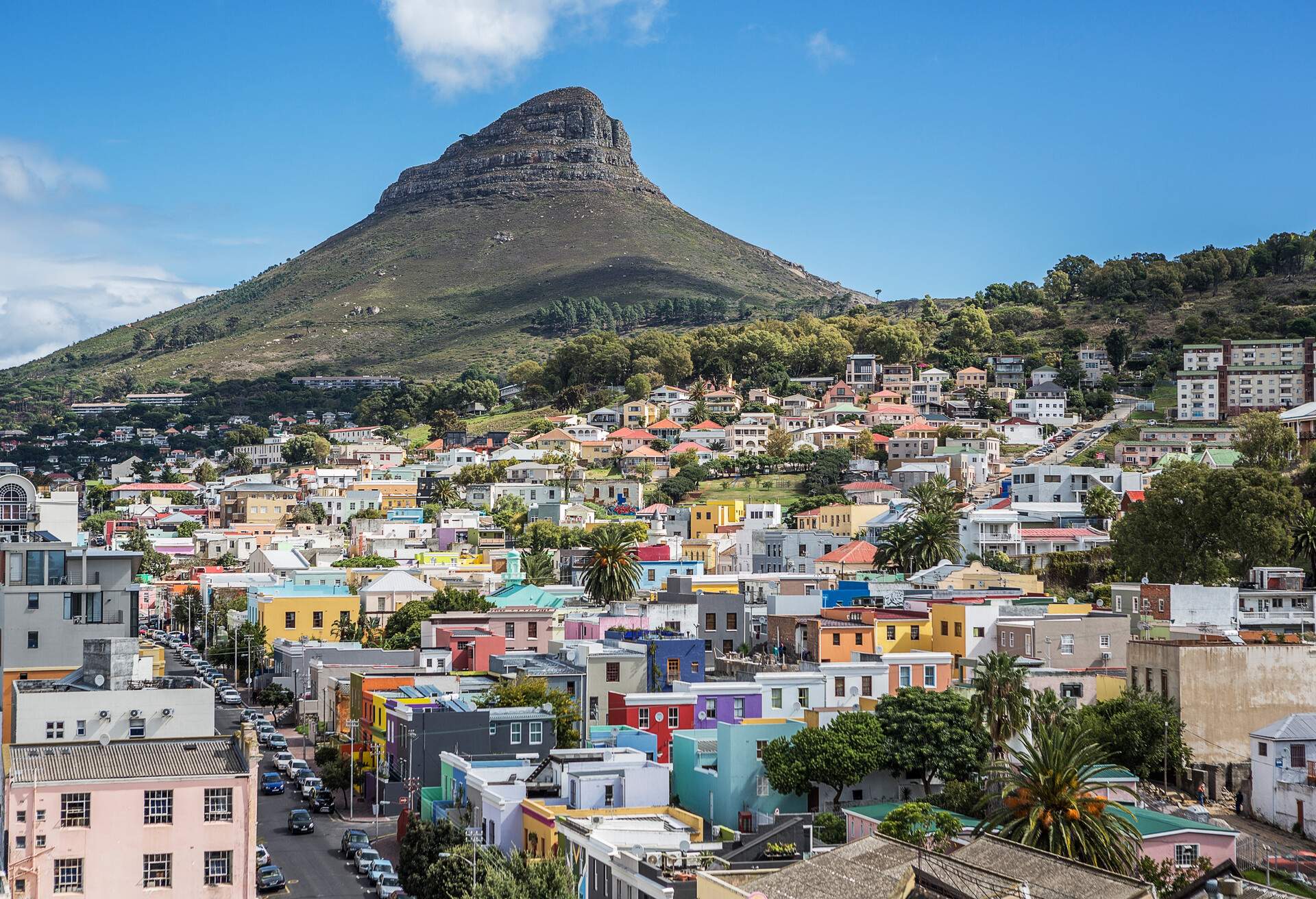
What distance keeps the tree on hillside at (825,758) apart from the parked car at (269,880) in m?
13.7

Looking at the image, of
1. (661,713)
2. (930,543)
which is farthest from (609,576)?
(661,713)

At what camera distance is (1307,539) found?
89.9 meters

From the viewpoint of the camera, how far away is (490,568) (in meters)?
111

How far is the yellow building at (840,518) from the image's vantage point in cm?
12125

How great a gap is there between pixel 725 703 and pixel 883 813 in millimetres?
12970

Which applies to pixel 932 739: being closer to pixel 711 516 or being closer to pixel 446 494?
pixel 711 516

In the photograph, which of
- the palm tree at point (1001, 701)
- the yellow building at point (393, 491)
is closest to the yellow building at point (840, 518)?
the yellow building at point (393, 491)

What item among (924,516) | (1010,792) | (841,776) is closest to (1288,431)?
(924,516)

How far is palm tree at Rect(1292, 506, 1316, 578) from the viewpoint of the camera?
89.6m

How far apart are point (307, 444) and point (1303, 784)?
14551 cm

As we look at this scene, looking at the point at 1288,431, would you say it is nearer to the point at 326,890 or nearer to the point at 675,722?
the point at 675,722

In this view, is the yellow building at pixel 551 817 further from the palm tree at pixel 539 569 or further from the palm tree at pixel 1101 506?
the palm tree at pixel 1101 506

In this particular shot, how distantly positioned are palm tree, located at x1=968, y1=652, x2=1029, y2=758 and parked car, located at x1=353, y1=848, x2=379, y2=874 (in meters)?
17.8

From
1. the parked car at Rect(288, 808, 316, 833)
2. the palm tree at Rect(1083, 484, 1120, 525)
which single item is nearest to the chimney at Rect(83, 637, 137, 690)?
the parked car at Rect(288, 808, 316, 833)
